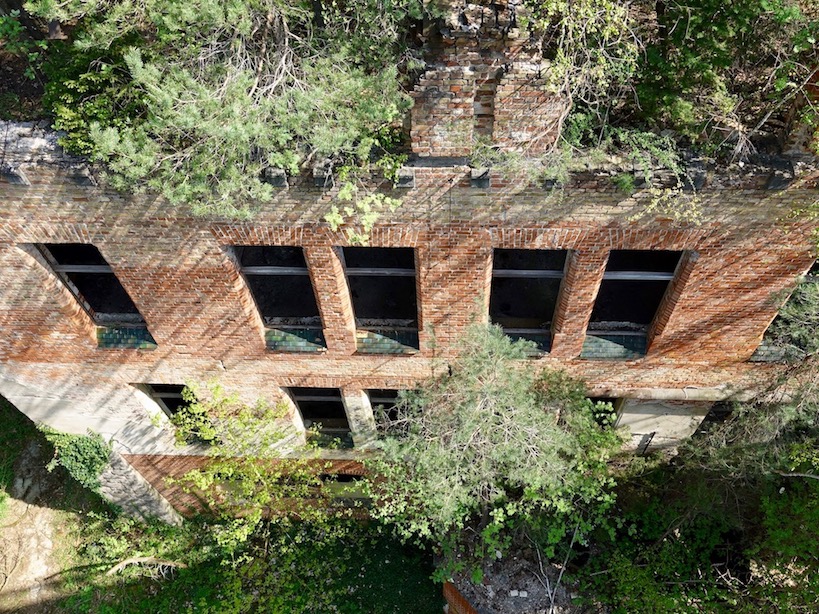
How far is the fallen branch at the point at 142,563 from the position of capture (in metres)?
12.2

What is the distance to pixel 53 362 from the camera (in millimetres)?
9586

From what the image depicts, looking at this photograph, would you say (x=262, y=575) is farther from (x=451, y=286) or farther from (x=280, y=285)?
(x=451, y=286)

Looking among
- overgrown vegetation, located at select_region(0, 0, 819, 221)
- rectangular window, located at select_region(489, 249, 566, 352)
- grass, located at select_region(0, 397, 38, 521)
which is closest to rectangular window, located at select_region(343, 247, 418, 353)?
rectangular window, located at select_region(489, 249, 566, 352)

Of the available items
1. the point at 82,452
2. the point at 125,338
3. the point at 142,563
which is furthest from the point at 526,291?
the point at 142,563

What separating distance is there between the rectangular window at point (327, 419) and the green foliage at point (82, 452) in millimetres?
3922

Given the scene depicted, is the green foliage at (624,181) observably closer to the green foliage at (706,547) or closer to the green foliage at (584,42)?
the green foliage at (584,42)

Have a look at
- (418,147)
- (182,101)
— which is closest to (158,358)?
(182,101)

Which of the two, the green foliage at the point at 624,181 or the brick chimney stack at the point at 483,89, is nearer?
the brick chimney stack at the point at 483,89

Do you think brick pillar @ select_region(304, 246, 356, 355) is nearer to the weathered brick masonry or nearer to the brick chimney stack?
the weathered brick masonry

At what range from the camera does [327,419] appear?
11.6 meters

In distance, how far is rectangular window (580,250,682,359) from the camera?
8.08 metres

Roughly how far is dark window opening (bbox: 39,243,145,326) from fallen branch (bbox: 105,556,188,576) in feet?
19.8

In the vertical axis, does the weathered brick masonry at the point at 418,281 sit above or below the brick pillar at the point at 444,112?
below

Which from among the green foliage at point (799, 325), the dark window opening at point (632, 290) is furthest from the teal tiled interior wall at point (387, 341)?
the green foliage at point (799, 325)
